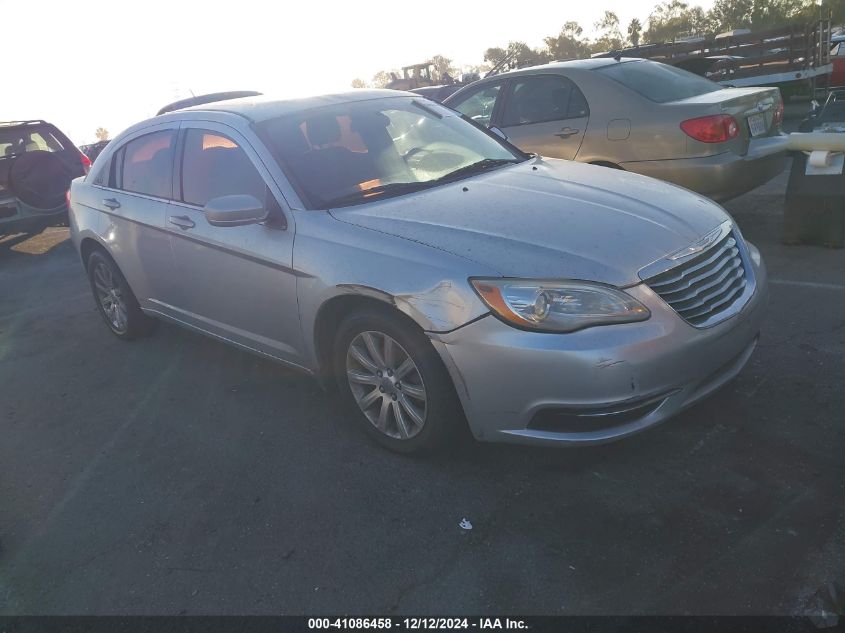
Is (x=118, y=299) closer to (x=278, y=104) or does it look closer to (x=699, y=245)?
(x=278, y=104)

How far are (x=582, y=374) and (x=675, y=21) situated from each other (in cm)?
8044

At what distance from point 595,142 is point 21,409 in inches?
190

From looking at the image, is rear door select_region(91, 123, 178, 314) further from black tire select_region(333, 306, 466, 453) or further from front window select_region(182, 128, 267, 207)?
black tire select_region(333, 306, 466, 453)

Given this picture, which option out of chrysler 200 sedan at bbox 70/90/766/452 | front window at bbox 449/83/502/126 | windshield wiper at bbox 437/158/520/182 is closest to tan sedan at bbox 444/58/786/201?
front window at bbox 449/83/502/126

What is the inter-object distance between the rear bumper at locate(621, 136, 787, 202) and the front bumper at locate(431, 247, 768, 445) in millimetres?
2980

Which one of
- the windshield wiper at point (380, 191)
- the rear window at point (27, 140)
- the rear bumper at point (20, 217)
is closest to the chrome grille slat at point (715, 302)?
the windshield wiper at point (380, 191)

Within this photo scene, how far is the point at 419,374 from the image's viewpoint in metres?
2.99

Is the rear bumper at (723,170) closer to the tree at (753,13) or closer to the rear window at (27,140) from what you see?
the rear window at (27,140)

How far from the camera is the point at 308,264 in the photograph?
130 inches

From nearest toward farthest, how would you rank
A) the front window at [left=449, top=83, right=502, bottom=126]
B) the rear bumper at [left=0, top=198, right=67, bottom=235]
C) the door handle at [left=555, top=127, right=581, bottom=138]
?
the door handle at [left=555, top=127, right=581, bottom=138] → the front window at [left=449, top=83, right=502, bottom=126] → the rear bumper at [left=0, top=198, right=67, bottom=235]

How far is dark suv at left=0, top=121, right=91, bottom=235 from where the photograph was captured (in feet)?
30.5

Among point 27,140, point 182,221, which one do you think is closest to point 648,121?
point 182,221

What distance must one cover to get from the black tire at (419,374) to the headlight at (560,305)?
0.40m

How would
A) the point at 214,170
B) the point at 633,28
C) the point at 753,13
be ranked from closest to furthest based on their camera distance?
1. the point at 214,170
2. the point at 753,13
3. the point at 633,28
